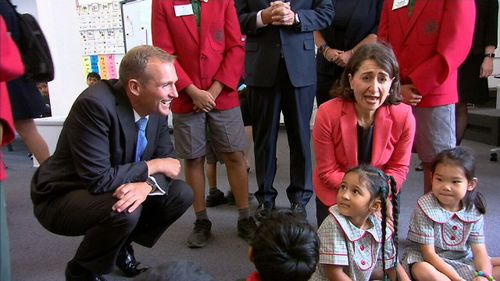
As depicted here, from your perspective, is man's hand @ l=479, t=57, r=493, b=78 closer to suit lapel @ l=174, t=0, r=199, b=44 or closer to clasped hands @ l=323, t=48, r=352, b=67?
clasped hands @ l=323, t=48, r=352, b=67

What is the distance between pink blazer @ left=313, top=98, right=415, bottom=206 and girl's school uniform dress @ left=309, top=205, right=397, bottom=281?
0.24 m

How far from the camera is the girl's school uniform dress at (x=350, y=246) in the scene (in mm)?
1387

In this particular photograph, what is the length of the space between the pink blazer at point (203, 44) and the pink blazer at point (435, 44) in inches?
30.7

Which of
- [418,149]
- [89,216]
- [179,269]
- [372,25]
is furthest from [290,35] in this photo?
[179,269]

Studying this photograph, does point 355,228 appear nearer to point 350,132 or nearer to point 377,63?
point 350,132

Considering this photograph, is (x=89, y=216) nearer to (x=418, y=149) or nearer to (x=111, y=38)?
(x=418, y=149)

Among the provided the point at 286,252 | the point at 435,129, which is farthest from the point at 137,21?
the point at 286,252

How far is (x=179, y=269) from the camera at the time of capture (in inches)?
30.2

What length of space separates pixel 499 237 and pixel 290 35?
140 centimetres

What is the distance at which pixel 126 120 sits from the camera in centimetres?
153

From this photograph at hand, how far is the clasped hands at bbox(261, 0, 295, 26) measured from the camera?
203 cm

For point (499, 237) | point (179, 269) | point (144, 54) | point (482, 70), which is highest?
point (144, 54)

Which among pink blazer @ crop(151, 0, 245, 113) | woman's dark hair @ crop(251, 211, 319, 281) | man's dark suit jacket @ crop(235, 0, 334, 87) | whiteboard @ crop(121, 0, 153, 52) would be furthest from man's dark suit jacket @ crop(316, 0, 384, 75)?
whiteboard @ crop(121, 0, 153, 52)

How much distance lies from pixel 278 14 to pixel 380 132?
786mm
